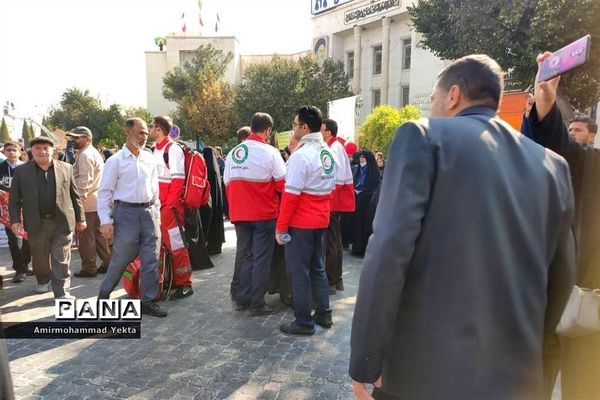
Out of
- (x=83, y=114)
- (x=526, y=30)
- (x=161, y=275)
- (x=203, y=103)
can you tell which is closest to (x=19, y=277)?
(x=161, y=275)

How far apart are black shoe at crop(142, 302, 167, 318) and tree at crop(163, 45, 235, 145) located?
30.9 m

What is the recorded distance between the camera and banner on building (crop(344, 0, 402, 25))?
35950 millimetres

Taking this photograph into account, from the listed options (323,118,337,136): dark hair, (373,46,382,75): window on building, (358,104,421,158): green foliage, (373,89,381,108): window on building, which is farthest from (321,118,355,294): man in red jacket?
(373,46,382,75): window on building

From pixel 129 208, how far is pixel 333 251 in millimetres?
2558

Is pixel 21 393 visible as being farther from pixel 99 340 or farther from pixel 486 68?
pixel 486 68

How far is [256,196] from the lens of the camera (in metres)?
4.83

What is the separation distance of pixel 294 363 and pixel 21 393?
205 centimetres

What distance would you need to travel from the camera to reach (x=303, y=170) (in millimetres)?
4109

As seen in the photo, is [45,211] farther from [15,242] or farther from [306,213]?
[306,213]

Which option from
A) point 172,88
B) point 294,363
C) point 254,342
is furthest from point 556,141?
point 172,88

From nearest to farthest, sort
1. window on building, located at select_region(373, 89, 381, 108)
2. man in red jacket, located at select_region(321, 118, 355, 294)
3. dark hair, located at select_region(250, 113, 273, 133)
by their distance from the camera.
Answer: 1. dark hair, located at select_region(250, 113, 273, 133)
2. man in red jacket, located at select_region(321, 118, 355, 294)
3. window on building, located at select_region(373, 89, 381, 108)

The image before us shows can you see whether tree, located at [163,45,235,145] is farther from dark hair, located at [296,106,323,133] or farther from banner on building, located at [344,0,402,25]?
→ dark hair, located at [296,106,323,133]

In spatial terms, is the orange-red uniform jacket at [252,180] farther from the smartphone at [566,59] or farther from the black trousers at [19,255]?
the black trousers at [19,255]

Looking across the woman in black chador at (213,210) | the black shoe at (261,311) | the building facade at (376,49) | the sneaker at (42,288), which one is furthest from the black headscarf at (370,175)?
the building facade at (376,49)
